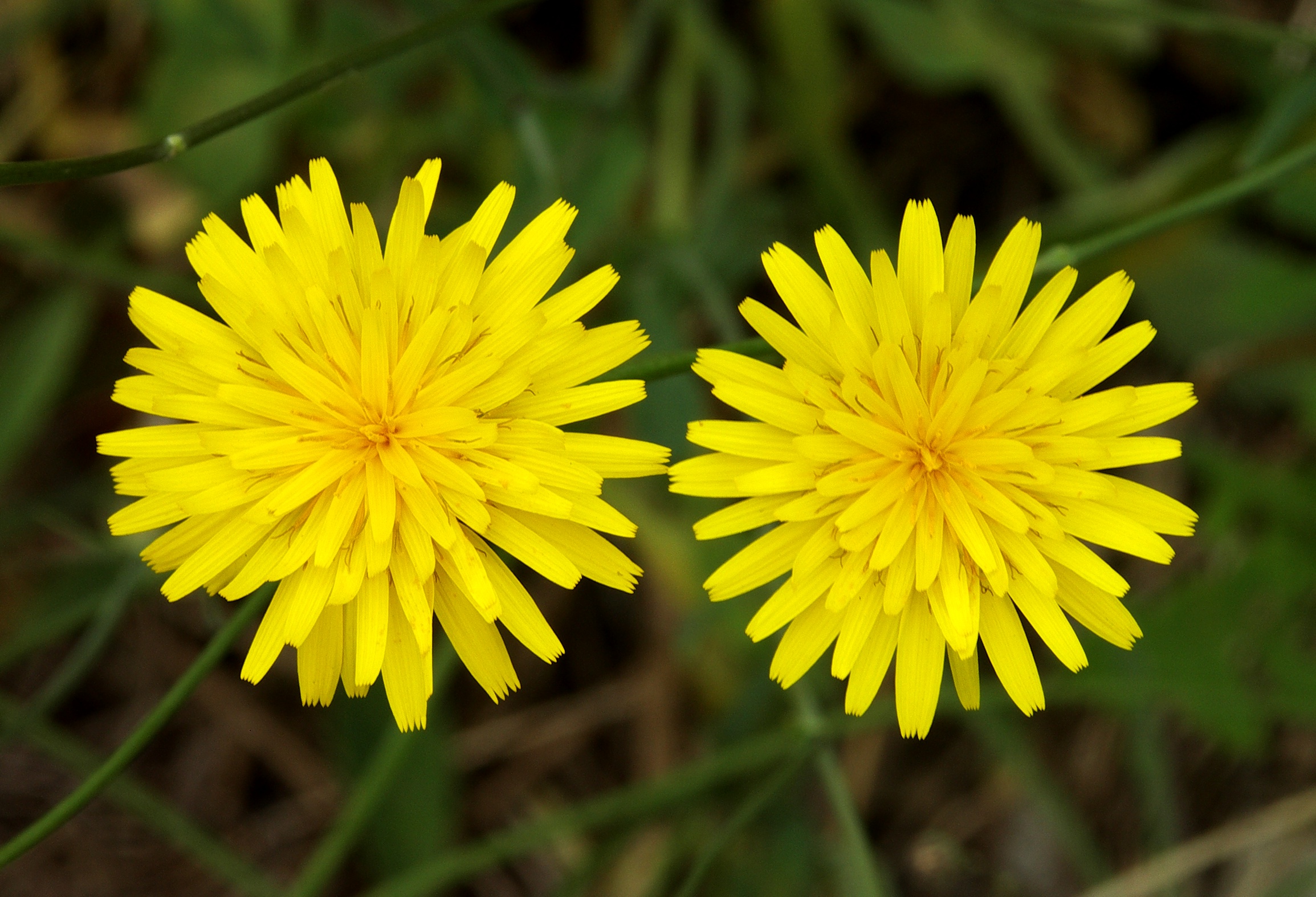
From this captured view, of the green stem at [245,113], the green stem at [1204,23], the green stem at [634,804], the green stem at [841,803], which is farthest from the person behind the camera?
the green stem at [634,804]

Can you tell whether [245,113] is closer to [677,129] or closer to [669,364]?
[669,364]

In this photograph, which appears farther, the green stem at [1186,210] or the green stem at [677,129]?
the green stem at [677,129]

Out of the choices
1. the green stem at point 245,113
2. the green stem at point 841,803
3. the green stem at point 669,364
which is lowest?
the green stem at point 841,803

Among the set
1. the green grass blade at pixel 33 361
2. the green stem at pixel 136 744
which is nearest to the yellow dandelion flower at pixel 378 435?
the green stem at pixel 136 744

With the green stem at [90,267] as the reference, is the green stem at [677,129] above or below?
above

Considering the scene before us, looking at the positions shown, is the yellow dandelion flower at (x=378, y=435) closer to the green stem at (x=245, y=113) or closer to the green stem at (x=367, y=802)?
the green stem at (x=245, y=113)

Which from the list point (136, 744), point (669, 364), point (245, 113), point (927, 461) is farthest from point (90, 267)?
point (927, 461)

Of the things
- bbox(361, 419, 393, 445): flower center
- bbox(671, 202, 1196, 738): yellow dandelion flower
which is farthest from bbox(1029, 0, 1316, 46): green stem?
bbox(361, 419, 393, 445): flower center
